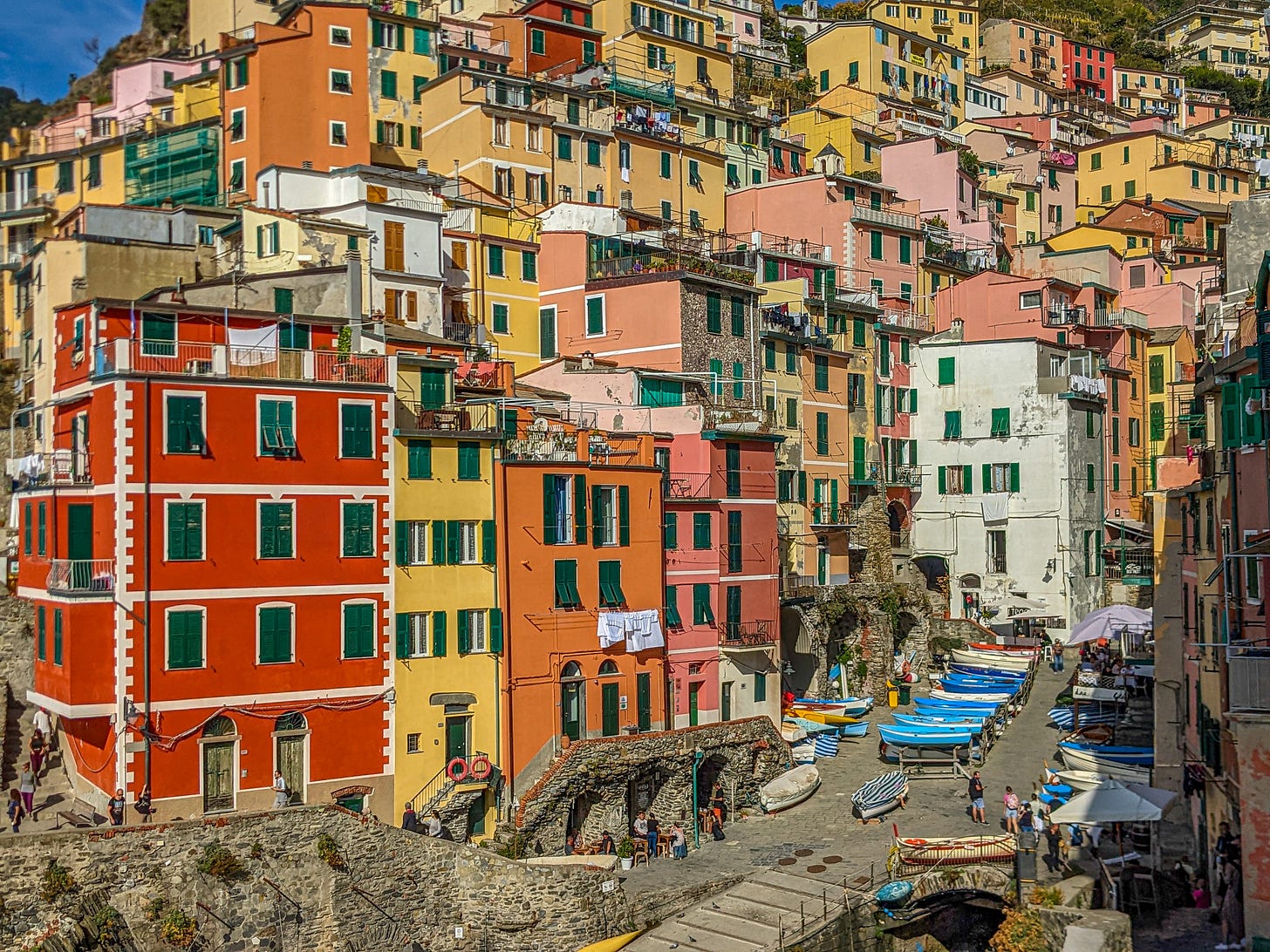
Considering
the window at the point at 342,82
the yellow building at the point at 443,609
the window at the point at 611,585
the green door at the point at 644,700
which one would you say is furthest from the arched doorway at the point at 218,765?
the window at the point at 342,82

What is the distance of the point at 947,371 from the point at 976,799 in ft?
109

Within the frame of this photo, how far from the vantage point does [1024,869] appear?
1571 inches

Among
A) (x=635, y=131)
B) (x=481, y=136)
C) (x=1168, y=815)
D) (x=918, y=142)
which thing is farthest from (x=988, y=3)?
(x=1168, y=815)

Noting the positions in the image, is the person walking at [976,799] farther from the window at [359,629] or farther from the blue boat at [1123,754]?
the window at [359,629]

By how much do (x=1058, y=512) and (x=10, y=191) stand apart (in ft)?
181

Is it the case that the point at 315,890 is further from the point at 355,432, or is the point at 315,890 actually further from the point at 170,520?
the point at 355,432

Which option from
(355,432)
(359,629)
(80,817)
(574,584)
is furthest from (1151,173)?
(80,817)

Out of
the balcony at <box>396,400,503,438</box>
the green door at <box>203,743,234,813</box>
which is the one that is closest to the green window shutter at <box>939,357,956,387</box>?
the balcony at <box>396,400,503,438</box>

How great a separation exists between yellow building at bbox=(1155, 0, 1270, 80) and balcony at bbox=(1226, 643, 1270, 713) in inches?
5380

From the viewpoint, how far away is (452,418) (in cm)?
4759

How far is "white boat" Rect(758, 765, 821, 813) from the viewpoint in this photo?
49.4 m

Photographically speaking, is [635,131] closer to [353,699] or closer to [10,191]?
[10,191]

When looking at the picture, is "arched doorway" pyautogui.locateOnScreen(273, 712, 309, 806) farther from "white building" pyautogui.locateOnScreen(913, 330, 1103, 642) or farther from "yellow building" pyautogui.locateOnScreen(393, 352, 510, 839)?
"white building" pyautogui.locateOnScreen(913, 330, 1103, 642)

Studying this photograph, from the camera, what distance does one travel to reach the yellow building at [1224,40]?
156 m
